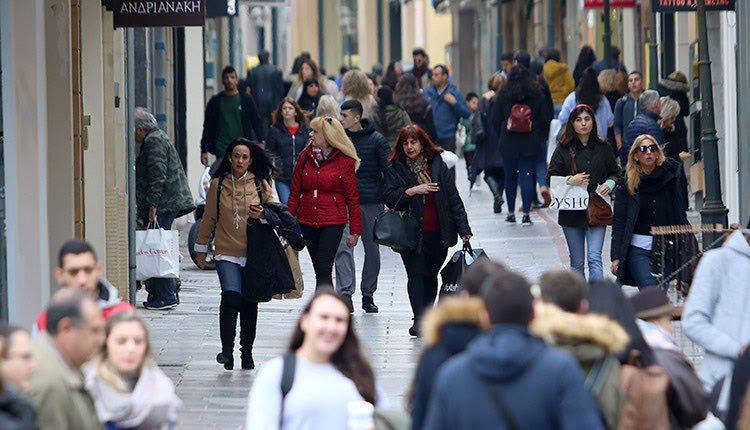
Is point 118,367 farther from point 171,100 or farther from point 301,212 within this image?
point 171,100

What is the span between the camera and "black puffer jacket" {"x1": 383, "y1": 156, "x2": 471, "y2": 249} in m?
12.1

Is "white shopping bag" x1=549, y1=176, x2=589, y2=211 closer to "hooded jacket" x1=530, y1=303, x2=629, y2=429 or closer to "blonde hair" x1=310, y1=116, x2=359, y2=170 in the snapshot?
"blonde hair" x1=310, y1=116, x2=359, y2=170

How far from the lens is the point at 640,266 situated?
11.7 meters

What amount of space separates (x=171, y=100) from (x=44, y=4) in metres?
10.9

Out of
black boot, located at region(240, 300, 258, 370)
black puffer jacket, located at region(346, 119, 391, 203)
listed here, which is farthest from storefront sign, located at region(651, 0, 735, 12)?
black boot, located at region(240, 300, 258, 370)

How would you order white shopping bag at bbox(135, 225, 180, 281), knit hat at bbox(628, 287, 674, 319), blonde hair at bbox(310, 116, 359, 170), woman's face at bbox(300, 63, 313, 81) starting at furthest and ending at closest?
1. woman's face at bbox(300, 63, 313, 81)
2. white shopping bag at bbox(135, 225, 180, 281)
3. blonde hair at bbox(310, 116, 359, 170)
4. knit hat at bbox(628, 287, 674, 319)

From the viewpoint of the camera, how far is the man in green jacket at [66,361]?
5.45 meters

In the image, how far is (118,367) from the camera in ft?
19.9

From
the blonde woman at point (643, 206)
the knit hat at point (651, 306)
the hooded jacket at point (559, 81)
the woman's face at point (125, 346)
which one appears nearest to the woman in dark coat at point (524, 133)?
the hooded jacket at point (559, 81)

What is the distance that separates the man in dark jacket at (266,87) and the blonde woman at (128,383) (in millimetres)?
17710

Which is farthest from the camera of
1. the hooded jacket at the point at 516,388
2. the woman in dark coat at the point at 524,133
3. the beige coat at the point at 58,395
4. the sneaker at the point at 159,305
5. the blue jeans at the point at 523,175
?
the blue jeans at the point at 523,175

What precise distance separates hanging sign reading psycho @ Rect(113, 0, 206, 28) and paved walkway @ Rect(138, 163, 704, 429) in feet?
8.18

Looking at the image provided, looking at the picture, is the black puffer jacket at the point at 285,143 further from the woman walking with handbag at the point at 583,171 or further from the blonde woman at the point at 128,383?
the blonde woman at the point at 128,383

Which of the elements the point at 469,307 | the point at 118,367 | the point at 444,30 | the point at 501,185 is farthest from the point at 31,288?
the point at 444,30
